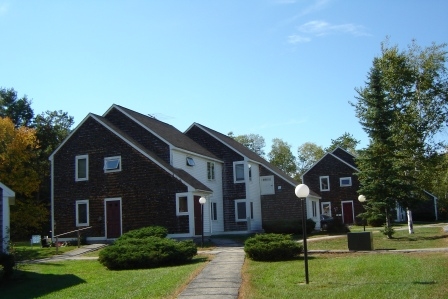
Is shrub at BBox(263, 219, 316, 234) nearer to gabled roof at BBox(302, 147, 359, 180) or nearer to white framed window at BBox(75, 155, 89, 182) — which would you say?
white framed window at BBox(75, 155, 89, 182)

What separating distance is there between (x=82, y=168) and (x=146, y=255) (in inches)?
579

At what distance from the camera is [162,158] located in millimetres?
31234

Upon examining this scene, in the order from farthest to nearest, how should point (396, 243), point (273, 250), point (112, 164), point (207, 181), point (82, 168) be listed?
point (207, 181), point (82, 168), point (112, 164), point (396, 243), point (273, 250)

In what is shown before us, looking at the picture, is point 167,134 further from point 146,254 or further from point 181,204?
point 146,254

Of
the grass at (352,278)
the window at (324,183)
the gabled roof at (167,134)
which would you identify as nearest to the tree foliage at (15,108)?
the gabled roof at (167,134)

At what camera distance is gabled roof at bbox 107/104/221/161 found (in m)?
31.9

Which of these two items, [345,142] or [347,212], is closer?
[347,212]

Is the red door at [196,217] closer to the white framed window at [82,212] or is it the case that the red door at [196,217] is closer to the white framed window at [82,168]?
the white framed window at [82,212]

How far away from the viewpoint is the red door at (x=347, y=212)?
1902 inches

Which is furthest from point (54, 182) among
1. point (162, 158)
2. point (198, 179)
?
point (198, 179)

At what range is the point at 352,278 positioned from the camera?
1329cm

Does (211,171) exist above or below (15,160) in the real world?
below

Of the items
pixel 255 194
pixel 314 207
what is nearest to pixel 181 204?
pixel 255 194

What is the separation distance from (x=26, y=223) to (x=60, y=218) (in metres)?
11.7
